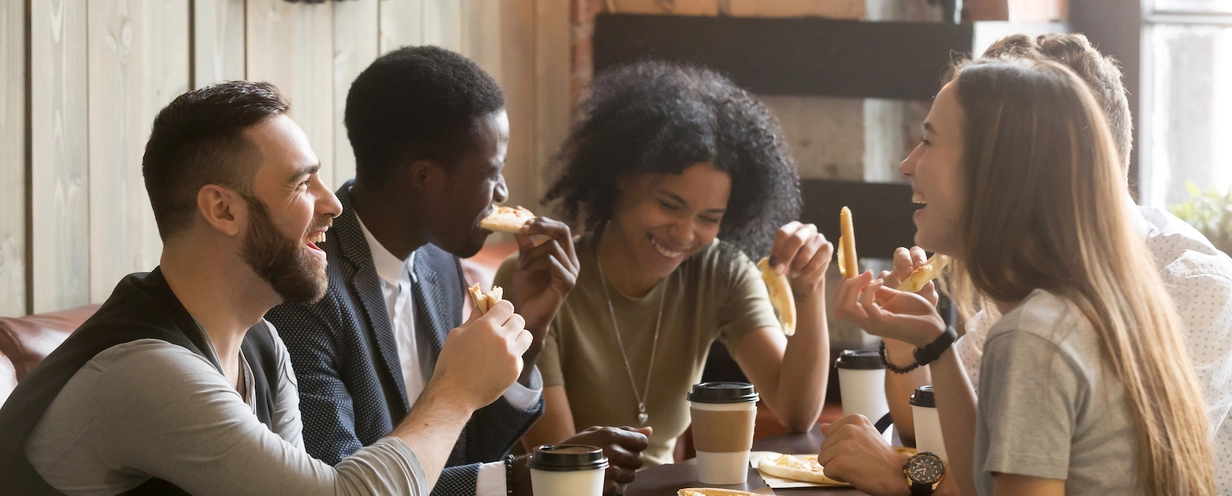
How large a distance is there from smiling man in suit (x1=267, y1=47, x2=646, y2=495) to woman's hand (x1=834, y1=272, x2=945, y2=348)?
0.73 m

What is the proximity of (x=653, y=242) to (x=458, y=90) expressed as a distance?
72 centimetres

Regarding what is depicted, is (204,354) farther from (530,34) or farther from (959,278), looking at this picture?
(530,34)

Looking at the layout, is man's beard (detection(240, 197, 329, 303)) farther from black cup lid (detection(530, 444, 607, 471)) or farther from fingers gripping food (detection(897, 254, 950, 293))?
fingers gripping food (detection(897, 254, 950, 293))

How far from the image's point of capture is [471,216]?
7.09 ft

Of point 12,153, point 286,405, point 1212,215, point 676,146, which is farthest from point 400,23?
point 1212,215

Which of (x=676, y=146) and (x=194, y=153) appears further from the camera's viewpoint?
(x=676, y=146)

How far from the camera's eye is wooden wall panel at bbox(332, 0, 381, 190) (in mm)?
3043

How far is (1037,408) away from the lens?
1.22 m

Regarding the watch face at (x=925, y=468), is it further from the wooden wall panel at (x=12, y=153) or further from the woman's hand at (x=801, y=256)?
the wooden wall panel at (x=12, y=153)

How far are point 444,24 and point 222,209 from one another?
2.43 metres

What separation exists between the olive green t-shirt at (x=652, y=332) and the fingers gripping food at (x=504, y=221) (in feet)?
0.83

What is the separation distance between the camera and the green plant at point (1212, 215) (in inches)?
147

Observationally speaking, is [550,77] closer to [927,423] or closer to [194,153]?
[927,423]

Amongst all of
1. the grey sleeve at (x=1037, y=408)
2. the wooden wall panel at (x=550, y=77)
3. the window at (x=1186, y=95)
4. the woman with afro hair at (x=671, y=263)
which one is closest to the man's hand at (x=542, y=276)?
the woman with afro hair at (x=671, y=263)
